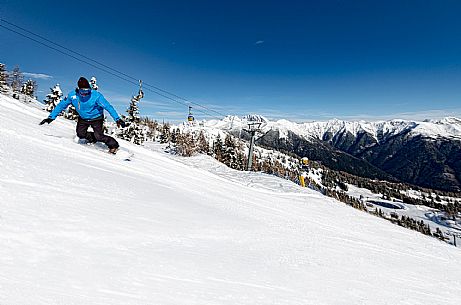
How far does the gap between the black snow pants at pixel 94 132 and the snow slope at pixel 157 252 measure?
153cm

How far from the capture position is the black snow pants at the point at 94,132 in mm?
9420

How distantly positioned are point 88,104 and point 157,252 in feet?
24.0

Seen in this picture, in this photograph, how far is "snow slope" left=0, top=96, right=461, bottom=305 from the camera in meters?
2.41

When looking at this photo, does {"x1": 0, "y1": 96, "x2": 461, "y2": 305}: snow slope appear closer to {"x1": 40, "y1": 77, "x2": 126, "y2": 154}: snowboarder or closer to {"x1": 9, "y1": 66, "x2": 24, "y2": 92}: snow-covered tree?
{"x1": 40, "y1": 77, "x2": 126, "y2": 154}: snowboarder

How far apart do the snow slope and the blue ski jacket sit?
1.52m

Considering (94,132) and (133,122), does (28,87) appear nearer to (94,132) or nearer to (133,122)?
(133,122)

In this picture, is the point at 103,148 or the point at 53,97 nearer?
the point at 103,148

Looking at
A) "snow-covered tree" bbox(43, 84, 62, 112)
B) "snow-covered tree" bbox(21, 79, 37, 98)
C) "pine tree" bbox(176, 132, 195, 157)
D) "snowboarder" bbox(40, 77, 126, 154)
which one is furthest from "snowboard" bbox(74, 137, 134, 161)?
"snow-covered tree" bbox(21, 79, 37, 98)

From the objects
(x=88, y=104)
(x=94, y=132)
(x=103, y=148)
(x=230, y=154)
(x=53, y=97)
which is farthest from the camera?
(x=230, y=154)

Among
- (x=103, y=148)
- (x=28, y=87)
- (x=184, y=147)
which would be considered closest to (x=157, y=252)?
(x=103, y=148)

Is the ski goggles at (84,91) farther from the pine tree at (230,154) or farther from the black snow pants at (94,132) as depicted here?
the pine tree at (230,154)

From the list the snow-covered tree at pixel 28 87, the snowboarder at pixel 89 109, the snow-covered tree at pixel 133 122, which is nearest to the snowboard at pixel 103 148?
the snowboarder at pixel 89 109

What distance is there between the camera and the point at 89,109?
30.1 feet

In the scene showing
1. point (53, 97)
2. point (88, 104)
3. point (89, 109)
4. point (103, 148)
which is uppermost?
point (53, 97)
